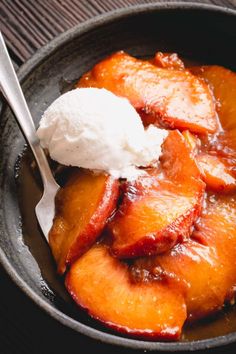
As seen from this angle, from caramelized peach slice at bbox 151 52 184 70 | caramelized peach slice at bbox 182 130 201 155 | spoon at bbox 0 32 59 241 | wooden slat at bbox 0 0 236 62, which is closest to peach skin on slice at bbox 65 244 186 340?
spoon at bbox 0 32 59 241

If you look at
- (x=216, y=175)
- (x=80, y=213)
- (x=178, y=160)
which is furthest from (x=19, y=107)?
(x=216, y=175)

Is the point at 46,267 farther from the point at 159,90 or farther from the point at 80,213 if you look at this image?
the point at 159,90

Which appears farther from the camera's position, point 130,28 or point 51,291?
point 130,28

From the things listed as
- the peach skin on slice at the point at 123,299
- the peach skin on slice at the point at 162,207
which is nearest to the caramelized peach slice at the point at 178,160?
the peach skin on slice at the point at 162,207

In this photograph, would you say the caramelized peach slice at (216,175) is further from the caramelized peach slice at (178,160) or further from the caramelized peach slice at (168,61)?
the caramelized peach slice at (168,61)

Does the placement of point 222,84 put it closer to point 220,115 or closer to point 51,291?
point 220,115

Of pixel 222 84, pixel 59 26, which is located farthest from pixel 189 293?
pixel 59 26

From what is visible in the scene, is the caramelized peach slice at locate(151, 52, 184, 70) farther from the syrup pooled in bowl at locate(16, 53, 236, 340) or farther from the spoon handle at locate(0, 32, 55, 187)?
the spoon handle at locate(0, 32, 55, 187)
